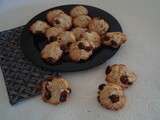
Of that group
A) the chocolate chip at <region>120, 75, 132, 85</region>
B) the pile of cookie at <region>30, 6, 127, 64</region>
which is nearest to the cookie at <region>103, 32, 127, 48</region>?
the pile of cookie at <region>30, 6, 127, 64</region>

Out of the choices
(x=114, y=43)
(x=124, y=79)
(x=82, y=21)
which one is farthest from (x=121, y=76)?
(x=82, y=21)

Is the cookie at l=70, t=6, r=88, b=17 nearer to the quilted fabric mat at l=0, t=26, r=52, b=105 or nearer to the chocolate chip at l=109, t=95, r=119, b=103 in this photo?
the quilted fabric mat at l=0, t=26, r=52, b=105

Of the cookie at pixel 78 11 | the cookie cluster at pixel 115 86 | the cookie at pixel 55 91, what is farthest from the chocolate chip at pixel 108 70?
the cookie at pixel 78 11

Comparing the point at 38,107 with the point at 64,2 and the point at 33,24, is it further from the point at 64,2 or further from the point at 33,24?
the point at 64,2

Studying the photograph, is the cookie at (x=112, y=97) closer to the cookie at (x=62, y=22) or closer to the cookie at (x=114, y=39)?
the cookie at (x=114, y=39)

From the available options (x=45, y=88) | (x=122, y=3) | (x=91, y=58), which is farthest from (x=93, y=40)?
(x=122, y=3)

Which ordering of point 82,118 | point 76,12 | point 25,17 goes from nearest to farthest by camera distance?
point 82,118 → point 76,12 → point 25,17

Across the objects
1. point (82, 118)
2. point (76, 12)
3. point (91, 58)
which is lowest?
point (82, 118)
